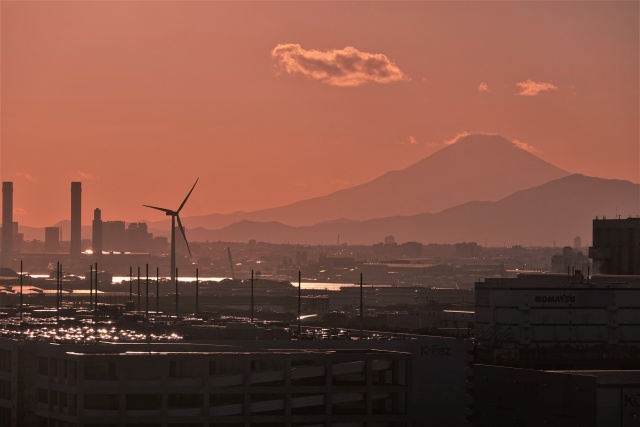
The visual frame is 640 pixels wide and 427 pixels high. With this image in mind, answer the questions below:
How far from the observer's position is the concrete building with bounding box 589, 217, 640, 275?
424ft

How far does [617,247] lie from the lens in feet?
431

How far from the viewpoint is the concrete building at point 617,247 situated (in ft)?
424

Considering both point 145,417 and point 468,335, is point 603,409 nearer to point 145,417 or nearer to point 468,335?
point 145,417

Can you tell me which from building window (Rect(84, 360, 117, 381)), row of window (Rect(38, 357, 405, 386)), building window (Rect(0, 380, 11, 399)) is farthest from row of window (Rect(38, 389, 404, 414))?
building window (Rect(0, 380, 11, 399))

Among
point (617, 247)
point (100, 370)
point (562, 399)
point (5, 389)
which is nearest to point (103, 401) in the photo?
point (100, 370)

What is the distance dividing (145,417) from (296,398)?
263 inches

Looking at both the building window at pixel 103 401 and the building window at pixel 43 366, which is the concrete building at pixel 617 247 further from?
the building window at pixel 103 401

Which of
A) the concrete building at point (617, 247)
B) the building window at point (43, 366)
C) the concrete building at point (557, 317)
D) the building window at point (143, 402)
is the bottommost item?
the building window at point (143, 402)

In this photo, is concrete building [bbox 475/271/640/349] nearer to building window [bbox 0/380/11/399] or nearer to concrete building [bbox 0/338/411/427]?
concrete building [bbox 0/338/411/427]

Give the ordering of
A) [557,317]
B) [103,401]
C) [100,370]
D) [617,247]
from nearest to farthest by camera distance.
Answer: [103,401], [100,370], [557,317], [617,247]

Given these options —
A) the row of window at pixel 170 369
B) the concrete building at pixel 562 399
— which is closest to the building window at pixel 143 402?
the row of window at pixel 170 369

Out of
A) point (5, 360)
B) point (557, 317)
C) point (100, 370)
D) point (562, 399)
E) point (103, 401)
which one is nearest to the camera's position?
point (103, 401)

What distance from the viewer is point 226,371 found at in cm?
7612

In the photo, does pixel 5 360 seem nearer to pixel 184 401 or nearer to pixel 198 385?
pixel 184 401
